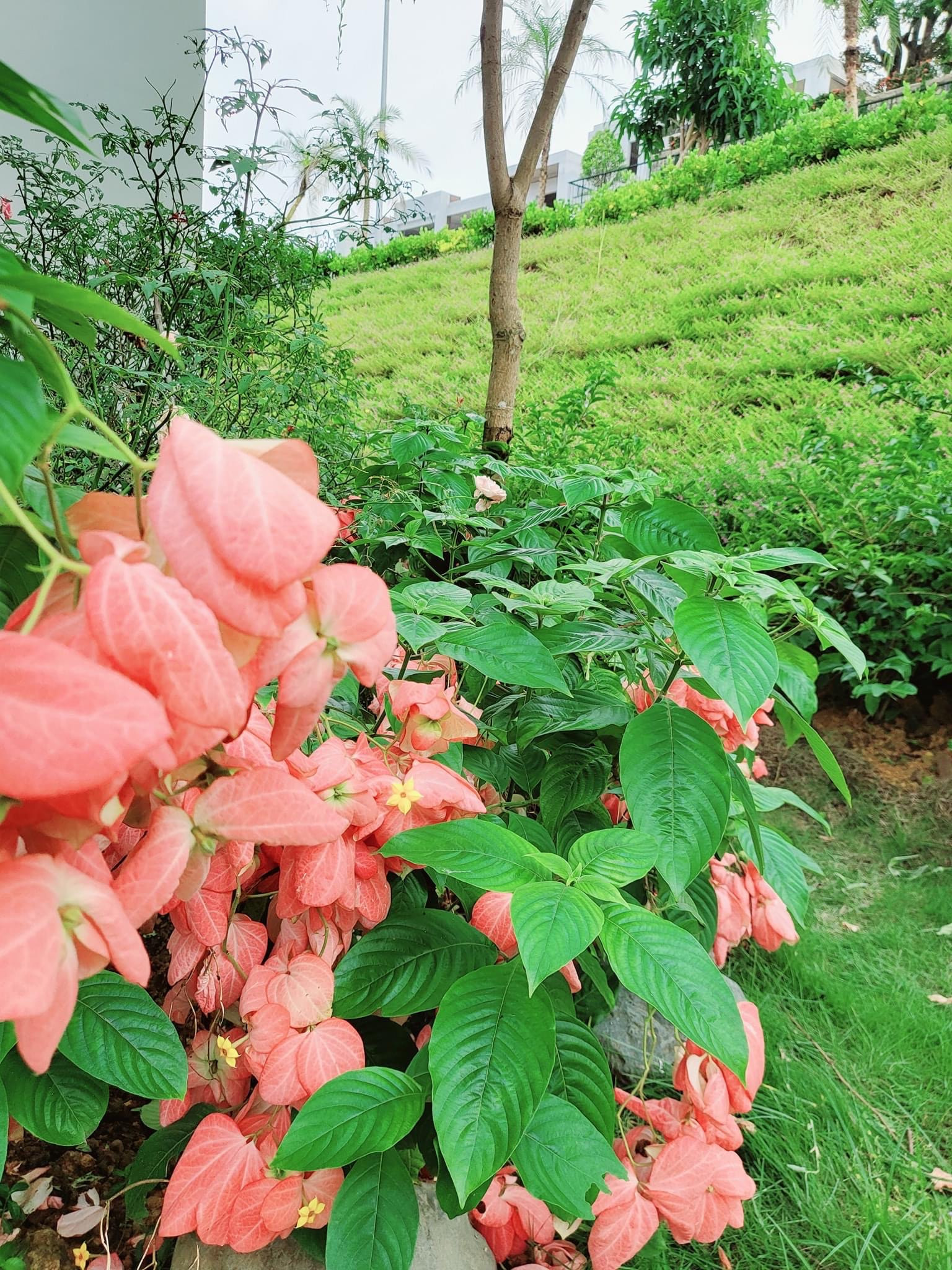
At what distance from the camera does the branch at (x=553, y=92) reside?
1788 mm

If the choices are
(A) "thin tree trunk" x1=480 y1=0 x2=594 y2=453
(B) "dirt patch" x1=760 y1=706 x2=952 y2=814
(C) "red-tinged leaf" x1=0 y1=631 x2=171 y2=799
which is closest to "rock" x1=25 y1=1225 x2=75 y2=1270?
(C) "red-tinged leaf" x1=0 y1=631 x2=171 y2=799

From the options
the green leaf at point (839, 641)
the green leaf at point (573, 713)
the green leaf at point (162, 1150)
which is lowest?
the green leaf at point (162, 1150)

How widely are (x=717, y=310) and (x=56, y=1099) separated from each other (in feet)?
15.4

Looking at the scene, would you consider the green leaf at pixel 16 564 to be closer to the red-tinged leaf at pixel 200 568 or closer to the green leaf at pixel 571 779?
the red-tinged leaf at pixel 200 568

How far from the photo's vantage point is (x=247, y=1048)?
1.94ft

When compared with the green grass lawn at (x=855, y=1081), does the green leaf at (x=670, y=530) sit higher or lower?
higher

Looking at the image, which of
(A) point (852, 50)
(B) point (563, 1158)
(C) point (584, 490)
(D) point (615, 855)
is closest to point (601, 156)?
(A) point (852, 50)

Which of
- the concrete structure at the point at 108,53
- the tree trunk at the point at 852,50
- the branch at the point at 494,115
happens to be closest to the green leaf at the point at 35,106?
the branch at the point at 494,115

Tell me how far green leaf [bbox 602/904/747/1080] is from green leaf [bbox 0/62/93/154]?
1.63ft

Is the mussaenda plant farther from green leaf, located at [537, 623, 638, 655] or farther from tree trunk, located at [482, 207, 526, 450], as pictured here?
tree trunk, located at [482, 207, 526, 450]

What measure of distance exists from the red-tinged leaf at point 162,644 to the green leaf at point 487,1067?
38 cm

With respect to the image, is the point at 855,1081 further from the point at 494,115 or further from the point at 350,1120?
the point at 494,115

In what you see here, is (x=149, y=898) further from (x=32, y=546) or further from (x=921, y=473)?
(x=921, y=473)

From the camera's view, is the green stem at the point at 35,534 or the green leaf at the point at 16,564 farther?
the green leaf at the point at 16,564
